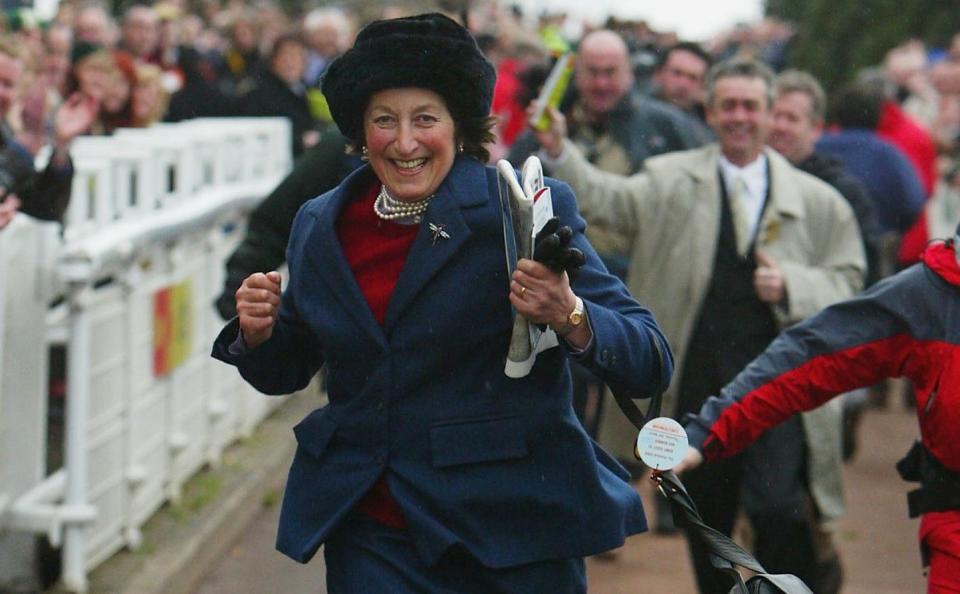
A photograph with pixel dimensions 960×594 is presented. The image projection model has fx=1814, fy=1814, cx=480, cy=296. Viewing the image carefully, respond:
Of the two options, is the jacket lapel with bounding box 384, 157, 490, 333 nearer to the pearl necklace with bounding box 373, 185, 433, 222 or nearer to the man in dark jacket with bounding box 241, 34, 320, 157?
the pearl necklace with bounding box 373, 185, 433, 222

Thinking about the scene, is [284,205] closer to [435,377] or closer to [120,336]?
[120,336]

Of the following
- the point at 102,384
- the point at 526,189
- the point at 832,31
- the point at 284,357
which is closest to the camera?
the point at 526,189

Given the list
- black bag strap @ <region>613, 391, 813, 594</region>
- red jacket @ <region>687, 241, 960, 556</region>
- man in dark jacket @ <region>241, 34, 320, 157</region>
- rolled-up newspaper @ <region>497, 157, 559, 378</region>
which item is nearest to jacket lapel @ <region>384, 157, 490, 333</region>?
rolled-up newspaper @ <region>497, 157, 559, 378</region>

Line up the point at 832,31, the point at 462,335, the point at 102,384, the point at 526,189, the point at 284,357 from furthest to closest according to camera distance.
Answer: the point at 832,31 → the point at 102,384 → the point at 284,357 → the point at 462,335 → the point at 526,189

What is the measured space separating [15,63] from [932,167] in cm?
850

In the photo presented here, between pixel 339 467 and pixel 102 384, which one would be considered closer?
pixel 339 467

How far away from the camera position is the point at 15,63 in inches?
263

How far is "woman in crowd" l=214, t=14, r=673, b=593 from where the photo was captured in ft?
12.8

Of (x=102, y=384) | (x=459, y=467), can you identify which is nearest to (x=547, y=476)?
(x=459, y=467)

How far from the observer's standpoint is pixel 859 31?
1299 inches

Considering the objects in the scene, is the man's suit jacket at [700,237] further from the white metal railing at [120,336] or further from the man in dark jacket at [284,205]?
the white metal railing at [120,336]

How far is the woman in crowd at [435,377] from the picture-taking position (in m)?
3.89

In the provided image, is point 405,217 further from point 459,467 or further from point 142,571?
point 142,571

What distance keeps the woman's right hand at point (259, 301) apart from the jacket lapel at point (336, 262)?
0.41 ft
